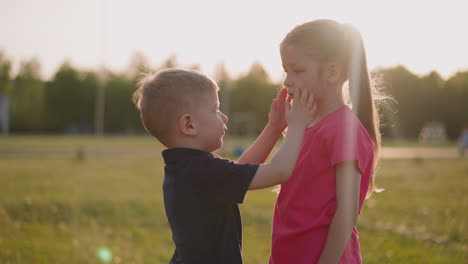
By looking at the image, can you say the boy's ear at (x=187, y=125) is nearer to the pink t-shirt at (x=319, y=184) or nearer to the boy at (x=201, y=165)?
the boy at (x=201, y=165)

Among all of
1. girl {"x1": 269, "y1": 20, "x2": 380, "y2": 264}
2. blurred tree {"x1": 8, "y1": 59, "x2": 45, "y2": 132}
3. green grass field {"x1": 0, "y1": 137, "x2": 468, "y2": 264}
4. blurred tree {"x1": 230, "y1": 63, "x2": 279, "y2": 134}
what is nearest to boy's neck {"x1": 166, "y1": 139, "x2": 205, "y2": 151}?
girl {"x1": 269, "y1": 20, "x2": 380, "y2": 264}

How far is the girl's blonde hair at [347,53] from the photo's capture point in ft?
7.36

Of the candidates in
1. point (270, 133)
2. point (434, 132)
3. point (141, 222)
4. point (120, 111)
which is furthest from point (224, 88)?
point (270, 133)

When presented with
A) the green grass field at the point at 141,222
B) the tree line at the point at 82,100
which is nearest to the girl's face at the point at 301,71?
the green grass field at the point at 141,222

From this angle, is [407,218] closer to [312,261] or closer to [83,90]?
[312,261]

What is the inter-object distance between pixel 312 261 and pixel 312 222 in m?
0.17

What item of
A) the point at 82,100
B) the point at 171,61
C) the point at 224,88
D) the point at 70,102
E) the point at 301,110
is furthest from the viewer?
the point at 171,61

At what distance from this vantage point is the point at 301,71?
2.28 meters

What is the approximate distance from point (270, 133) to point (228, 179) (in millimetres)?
694

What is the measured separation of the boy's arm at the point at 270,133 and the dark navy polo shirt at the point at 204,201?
1.83 feet

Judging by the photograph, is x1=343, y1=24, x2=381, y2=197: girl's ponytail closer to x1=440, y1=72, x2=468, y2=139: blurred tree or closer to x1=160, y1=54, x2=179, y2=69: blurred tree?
x1=440, y1=72, x2=468, y2=139: blurred tree

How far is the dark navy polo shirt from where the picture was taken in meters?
2.07

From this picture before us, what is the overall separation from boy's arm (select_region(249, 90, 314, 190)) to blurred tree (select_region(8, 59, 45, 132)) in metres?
69.7

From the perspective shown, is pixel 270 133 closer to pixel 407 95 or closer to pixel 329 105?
pixel 329 105
